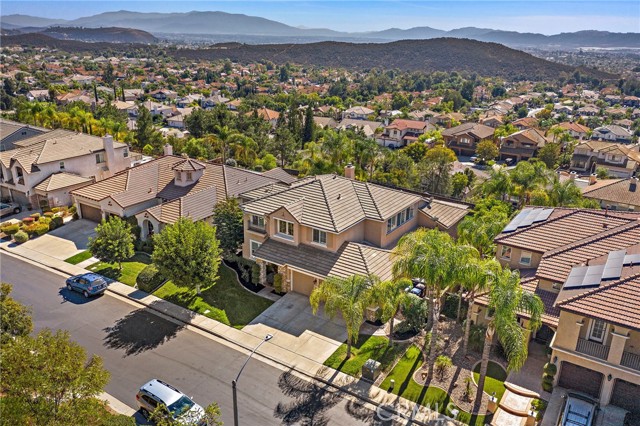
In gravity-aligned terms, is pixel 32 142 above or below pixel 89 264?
above

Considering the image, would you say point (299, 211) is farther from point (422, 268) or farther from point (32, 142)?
point (32, 142)

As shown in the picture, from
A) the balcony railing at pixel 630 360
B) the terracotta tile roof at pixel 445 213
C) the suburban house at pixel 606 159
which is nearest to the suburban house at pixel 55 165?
the terracotta tile roof at pixel 445 213

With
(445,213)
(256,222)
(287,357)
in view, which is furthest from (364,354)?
(445,213)

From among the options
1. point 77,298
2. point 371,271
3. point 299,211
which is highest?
point 299,211

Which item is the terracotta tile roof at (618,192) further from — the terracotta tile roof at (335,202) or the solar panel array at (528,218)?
the terracotta tile roof at (335,202)

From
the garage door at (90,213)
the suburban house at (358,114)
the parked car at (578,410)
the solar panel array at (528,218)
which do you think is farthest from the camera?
the suburban house at (358,114)

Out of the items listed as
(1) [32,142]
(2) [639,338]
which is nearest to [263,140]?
(1) [32,142]
